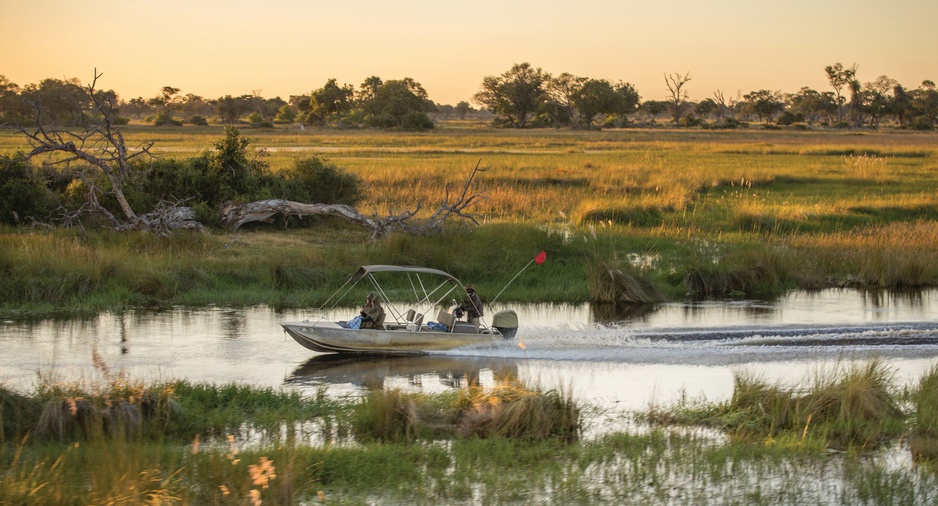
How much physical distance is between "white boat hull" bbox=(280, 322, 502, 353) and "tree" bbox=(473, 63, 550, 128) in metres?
133

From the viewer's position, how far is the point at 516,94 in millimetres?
152125

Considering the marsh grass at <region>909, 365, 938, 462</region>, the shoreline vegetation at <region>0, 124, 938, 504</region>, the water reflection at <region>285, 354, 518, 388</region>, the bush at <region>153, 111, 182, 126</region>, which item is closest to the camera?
the shoreline vegetation at <region>0, 124, 938, 504</region>

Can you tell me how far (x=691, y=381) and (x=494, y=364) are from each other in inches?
128

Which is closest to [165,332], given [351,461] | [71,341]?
[71,341]

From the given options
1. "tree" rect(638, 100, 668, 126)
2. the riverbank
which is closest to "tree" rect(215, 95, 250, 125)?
"tree" rect(638, 100, 668, 126)

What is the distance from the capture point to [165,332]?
18.1m

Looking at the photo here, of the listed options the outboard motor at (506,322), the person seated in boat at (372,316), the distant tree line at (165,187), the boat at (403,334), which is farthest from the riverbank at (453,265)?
the outboard motor at (506,322)

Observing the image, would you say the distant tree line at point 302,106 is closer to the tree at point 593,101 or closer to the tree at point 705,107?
the tree at point 593,101

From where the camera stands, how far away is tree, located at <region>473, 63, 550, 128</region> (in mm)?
151000

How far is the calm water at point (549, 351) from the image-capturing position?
14.6m

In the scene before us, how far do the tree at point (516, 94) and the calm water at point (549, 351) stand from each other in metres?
Result: 130

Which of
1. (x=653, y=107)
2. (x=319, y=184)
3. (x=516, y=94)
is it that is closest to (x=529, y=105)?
(x=516, y=94)

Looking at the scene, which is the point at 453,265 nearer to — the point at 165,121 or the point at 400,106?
the point at 400,106

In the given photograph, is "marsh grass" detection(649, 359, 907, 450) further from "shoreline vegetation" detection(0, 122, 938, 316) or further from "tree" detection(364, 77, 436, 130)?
"tree" detection(364, 77, 436, 130)
